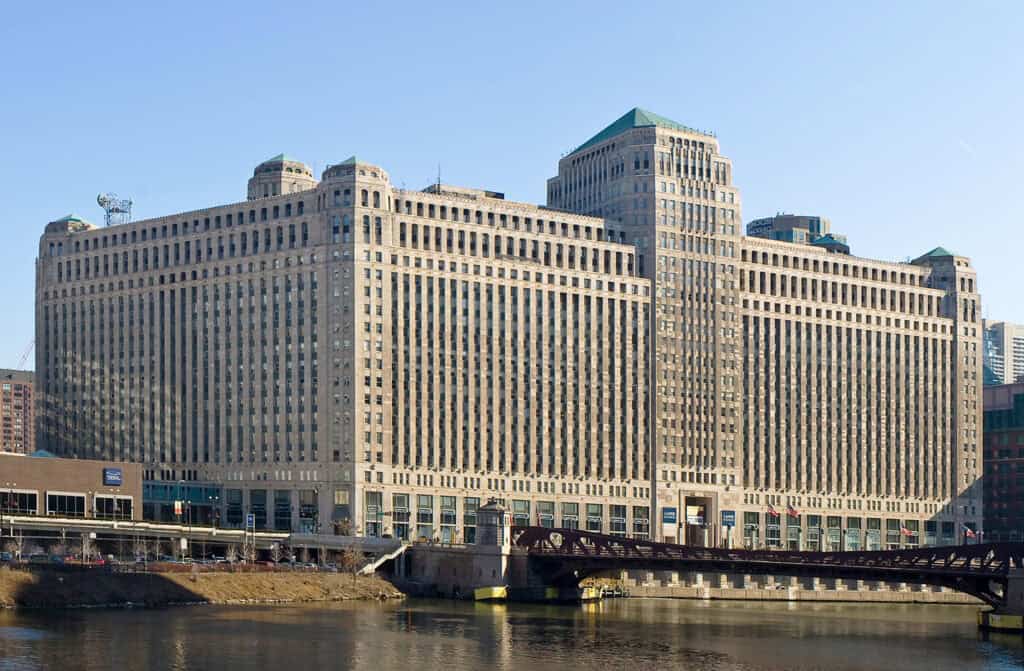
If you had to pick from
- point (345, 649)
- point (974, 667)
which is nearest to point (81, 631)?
point (345, 649)

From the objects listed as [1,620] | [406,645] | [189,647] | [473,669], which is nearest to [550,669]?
[473,669]

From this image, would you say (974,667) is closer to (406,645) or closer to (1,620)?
(406,645)

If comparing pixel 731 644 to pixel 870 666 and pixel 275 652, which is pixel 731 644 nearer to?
pixel 870 666

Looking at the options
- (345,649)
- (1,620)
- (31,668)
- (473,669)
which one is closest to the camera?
(31,668)

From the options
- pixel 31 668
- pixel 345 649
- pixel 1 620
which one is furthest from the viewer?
pixel 1 620

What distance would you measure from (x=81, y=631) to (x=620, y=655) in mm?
54745

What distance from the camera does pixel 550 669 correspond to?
164 meters

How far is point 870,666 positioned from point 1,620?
298ft

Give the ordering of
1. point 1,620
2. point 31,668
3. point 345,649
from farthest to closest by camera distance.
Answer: point 1,620 < point 345,649 < point 31,668

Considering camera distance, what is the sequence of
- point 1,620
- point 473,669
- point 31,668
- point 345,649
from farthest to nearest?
point 1,620 < point 345,649 < point 473,669 < point 31,668

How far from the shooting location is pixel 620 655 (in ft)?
586

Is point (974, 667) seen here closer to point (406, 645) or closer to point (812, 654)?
point (812, 654)

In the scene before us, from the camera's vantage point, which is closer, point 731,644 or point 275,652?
point 275,652

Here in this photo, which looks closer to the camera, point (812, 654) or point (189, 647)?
point (189, 647)
